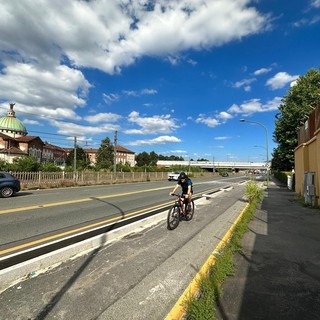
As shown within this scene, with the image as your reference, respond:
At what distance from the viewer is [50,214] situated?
10078mm

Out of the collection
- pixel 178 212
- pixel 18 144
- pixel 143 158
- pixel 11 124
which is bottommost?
pixel 178 212

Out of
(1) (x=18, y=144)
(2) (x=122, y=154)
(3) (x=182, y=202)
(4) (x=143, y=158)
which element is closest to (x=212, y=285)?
(3) (x=182, y=202)

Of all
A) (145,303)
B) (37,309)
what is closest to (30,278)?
(37,309)

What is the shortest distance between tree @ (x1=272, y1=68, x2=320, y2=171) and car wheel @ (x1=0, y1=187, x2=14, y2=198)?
92.2ft

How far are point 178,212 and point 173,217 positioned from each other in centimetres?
36

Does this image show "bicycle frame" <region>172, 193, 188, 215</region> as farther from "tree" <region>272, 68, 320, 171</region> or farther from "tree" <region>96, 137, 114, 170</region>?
"tree" <region>96, 137, 114, 170</region>

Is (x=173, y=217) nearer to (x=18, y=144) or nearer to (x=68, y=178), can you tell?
(x=68, y=178)

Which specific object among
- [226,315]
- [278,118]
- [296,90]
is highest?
[296,90]

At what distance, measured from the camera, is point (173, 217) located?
27.8 ft

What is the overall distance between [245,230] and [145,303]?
16.9 feet

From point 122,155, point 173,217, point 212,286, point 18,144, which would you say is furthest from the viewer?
point 122,155

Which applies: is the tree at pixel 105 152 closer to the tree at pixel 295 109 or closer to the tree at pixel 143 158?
the tree at pixel 143 158

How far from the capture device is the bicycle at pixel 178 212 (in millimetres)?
8320

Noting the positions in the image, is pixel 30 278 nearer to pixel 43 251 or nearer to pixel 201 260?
pixel 43 251
